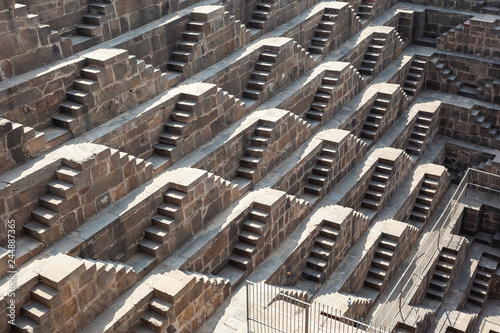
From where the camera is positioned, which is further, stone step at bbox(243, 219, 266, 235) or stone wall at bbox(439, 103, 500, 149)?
stone wall at bbox(439, 103, 500, 149)

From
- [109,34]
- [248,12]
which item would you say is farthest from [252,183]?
[248,12]

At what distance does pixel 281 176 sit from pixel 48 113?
20.0 feet

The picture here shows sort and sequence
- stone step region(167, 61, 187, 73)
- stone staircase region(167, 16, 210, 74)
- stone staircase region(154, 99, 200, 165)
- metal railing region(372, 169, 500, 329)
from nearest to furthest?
stone staircase region(154, 99, 200, 165) < metal railing region(372, 169, 500, 329) < stone step region(167, 61, 187, 73) < stone staircase region(167, 16, 210, 74)

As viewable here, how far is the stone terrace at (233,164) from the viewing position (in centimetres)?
1281

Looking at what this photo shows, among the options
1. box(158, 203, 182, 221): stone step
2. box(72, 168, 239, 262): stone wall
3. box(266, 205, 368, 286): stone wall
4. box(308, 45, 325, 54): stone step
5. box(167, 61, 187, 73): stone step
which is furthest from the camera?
box(308, 45, 325, 54): stone step

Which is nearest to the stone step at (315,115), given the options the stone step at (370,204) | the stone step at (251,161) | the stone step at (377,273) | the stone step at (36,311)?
the stone step at (370,204)

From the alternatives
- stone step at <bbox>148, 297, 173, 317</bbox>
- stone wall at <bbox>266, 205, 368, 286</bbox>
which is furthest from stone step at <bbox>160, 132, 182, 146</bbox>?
stone step at <bbox>148, 297, 173, 317</bbox>

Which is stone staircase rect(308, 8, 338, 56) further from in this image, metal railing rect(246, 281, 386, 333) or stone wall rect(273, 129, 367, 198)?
metal railing rect(246, 281, 386, 333)

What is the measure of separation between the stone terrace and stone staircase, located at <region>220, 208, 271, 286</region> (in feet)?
0.16

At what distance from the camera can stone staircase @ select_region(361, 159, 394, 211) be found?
19.7 m

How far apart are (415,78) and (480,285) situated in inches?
322

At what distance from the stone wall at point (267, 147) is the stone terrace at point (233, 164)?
0.06m

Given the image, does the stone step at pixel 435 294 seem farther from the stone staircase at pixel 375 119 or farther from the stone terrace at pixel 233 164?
the stone staircase at pixel 375 119

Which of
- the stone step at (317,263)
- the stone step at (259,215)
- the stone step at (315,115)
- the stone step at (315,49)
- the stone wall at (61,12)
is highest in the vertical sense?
the stone wall at (61,12)
